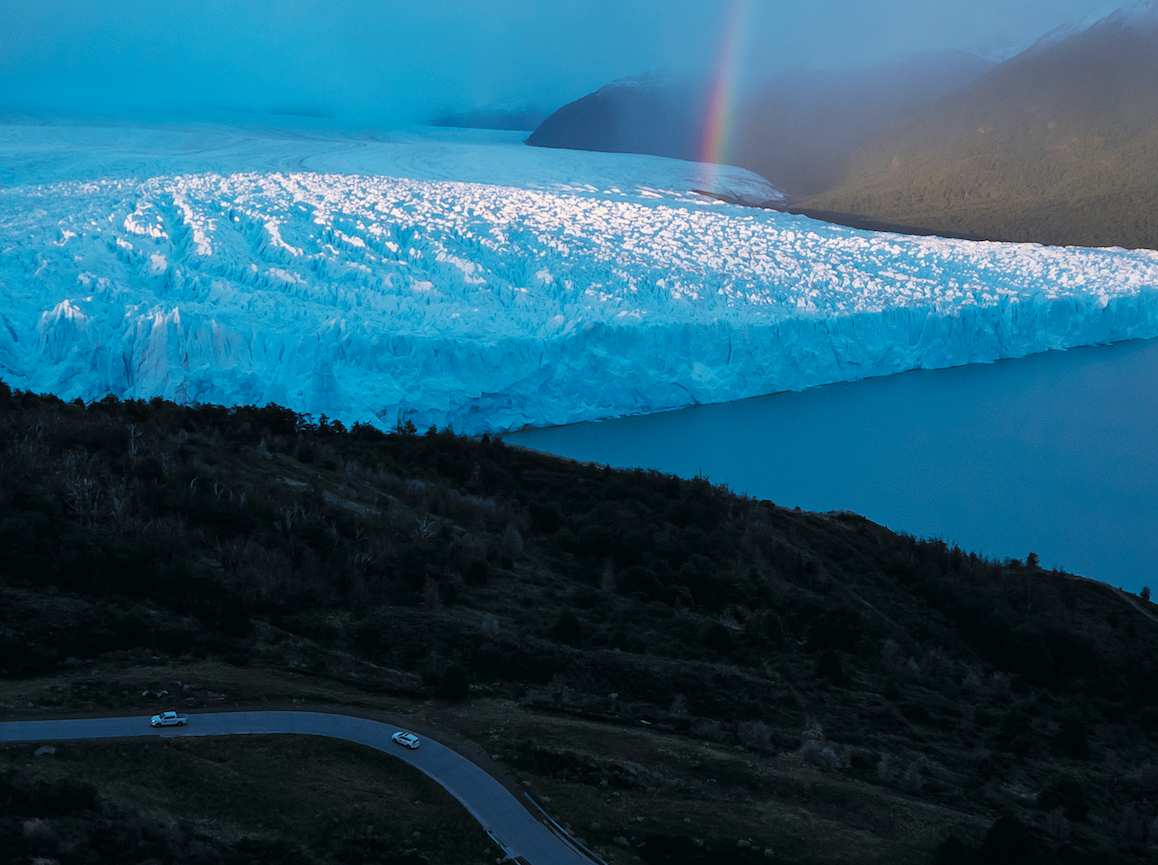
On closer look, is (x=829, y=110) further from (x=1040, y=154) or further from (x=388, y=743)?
(x=388, y=743)

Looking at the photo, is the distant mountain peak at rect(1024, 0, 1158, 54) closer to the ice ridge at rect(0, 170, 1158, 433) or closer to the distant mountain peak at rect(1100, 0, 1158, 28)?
the distant mountain peak at rect(1100, 0, 1158, 28)

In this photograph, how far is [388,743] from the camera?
23.5 ft

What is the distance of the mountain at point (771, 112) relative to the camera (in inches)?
2317

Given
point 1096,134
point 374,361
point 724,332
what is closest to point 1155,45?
point 1096,134

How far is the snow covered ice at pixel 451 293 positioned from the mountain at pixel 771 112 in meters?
27.0

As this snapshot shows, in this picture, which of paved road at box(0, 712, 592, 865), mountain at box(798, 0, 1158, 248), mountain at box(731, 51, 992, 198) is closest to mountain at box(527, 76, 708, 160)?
mountain at box(731, 51, 992, 198)

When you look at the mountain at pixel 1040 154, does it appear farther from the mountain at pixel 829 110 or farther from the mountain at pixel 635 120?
the mountain at pixel 635 120

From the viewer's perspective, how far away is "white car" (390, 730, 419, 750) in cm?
707

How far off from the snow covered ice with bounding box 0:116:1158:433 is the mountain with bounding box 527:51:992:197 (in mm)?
27043

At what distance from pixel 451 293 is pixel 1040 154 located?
35107 millimetres

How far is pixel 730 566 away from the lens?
→ 13984 mm

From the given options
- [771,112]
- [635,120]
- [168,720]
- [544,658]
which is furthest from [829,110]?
[168,720]

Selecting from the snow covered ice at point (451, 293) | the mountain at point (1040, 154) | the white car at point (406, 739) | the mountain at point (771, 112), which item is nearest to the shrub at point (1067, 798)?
the white car at point (406, 739)

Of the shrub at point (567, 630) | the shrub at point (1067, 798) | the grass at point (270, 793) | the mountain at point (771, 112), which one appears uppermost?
the mountain at point (771, 112)
